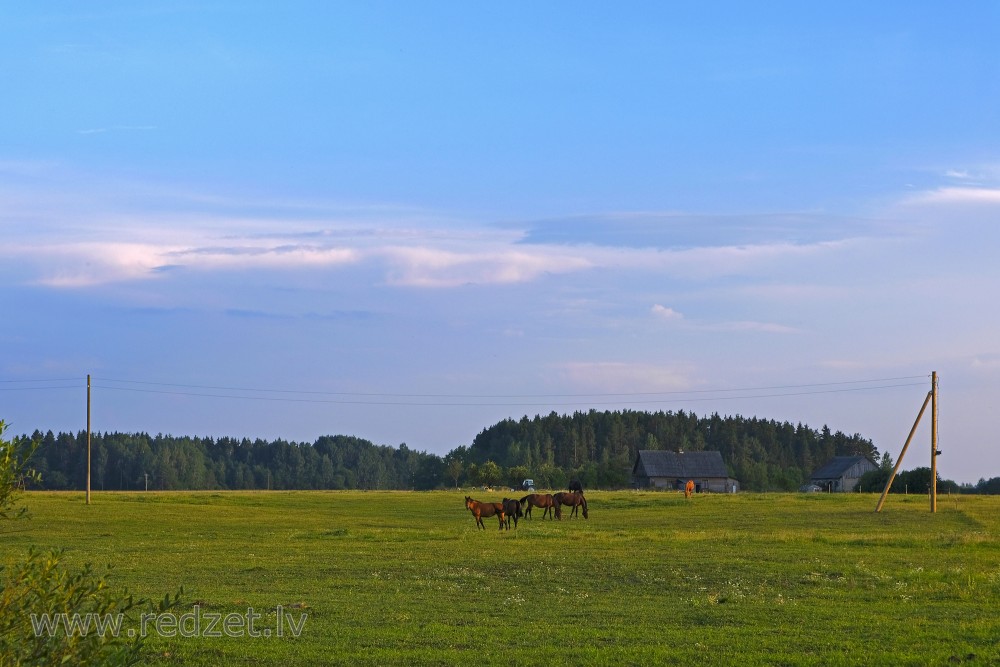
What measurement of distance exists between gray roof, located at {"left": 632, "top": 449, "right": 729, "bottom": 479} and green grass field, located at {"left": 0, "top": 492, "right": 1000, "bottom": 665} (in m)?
76.4

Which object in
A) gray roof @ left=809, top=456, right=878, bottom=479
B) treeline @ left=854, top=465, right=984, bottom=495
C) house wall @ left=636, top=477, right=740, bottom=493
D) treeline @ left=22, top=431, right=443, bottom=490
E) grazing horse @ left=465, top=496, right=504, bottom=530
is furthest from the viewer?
treeline @ left=22, top=431, right=443, bottom=490

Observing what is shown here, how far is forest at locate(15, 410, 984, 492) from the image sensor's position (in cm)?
15000

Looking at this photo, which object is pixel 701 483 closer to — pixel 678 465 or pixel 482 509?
pixel 678 465

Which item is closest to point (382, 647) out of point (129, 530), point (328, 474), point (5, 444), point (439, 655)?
point (439, 655)

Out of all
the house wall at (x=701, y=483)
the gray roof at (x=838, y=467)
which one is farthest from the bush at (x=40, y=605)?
the gray roof at (x=838, y=467)

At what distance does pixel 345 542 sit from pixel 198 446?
164 metres

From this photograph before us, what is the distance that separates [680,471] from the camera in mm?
114562

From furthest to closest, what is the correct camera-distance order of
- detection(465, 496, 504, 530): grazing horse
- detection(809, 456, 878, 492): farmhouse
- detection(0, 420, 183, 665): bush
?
1. detection(809, 456, 878, 492): farmhouse
2. detection(465, 496, 504, 530): grazing horse
3. detection(0, 420, 183, 665): bush

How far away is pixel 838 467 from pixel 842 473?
10.3 feet

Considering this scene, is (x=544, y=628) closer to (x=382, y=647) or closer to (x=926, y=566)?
(x=382, y=647)

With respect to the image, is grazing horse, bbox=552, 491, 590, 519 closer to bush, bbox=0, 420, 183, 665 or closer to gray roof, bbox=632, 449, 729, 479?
bush, bbox=0, 420, 183, 665

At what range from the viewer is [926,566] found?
22141 mm

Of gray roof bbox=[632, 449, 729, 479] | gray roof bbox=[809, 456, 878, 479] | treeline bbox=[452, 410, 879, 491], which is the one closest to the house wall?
gray roof bbox=[632, 449, 729, 479]

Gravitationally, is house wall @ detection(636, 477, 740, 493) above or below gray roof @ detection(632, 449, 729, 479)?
below
